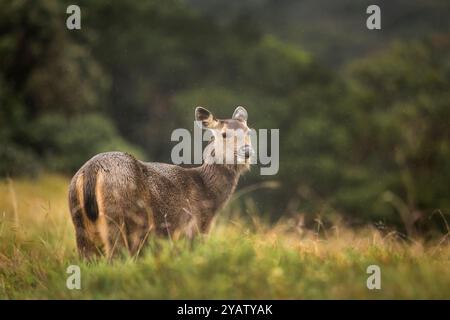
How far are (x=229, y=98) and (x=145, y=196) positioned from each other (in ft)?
88.5

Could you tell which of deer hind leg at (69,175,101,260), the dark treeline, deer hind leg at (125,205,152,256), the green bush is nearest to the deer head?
deer hind leg at (125,205,152,256)

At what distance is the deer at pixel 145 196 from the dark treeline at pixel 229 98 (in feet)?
47.8

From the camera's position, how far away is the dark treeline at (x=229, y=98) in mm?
23906

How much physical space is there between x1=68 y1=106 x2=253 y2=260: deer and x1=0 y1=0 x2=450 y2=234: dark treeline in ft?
47.8

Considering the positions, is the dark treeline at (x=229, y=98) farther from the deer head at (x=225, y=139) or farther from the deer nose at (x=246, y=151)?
the deer nose at (x=246, y=151)

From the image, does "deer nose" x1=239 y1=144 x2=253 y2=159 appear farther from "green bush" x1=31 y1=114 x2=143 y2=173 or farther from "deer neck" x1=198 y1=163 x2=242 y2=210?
"green bush" x1=31 y1=114 x2=143 y2=173

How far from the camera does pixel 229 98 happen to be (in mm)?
33219

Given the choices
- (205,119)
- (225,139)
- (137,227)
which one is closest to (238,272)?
(137,227)

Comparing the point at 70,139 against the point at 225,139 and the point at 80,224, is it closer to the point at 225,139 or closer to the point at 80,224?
the point at 225,139

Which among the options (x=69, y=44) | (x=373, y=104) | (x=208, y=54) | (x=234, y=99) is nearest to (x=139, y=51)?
(x=208, y=54)

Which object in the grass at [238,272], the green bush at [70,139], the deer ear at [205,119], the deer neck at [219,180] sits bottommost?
the grass at [238,272]

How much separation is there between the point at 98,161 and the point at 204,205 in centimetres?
173

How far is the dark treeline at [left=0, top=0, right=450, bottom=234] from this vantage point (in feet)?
78.4

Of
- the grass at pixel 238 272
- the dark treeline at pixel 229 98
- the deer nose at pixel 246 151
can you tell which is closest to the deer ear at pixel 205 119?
the deer nose at pixel 246 151
